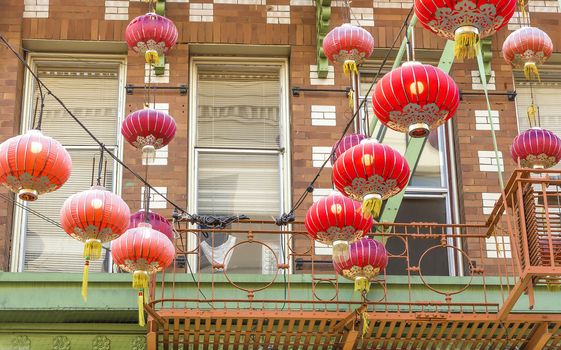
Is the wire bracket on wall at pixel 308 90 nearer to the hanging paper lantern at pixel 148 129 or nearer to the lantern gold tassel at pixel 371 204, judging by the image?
the hanging paper lantern at pixel 148 129

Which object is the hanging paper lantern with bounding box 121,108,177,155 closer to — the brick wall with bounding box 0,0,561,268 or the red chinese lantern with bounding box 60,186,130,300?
the brick wall with bounding box 0,0,561,268

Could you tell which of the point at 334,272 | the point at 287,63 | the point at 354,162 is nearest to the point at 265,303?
the point at 334,272

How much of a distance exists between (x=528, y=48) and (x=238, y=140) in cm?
360

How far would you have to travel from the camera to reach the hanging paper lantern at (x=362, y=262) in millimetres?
12000

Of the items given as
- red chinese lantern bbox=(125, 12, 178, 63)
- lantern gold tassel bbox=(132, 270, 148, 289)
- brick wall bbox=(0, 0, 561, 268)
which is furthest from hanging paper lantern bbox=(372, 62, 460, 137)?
brick wall bbox=(0, 0, 561, 268)

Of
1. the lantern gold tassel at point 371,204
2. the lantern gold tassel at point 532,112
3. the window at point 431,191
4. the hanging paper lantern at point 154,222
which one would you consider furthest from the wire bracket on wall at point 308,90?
the lantern gold tassel at point 371,204

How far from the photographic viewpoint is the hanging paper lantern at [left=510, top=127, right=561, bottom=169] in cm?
1325

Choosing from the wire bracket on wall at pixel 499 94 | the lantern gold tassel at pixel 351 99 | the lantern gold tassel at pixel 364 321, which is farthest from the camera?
the wire bracket on wall at pixel 499 94

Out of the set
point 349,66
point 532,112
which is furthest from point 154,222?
point 532,112

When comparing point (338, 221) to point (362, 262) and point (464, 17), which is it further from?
point (464, 17)

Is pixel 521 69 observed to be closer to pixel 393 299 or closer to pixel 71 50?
pixel 393 299

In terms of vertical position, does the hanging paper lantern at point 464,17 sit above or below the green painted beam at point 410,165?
above

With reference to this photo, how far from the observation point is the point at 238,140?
14867 millimetres

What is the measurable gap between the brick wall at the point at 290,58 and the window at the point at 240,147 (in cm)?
36
